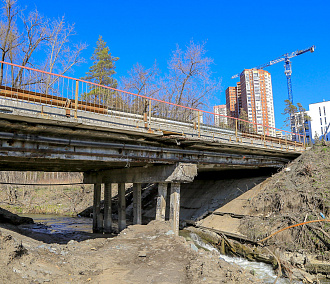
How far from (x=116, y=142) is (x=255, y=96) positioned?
93676 mm

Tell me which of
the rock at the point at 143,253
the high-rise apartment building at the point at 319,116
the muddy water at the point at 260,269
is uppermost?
the high-rise apartment building at the point at 319,116

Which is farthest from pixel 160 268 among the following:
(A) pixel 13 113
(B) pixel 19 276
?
(A) pixel 13 113

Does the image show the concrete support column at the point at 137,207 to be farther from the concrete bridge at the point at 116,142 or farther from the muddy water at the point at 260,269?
the muddy water at the point at 260,269

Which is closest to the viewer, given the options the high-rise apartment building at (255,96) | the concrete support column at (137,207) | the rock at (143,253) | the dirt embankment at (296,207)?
the rock at (143,253)

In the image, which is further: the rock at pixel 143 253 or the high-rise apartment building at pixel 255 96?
the high-rise apartment building at pixel 255 96

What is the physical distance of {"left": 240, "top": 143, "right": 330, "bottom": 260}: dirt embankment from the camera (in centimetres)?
1156

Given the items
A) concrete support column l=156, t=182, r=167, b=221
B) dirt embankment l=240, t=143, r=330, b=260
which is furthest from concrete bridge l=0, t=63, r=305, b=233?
dirt embankment l=240, t=143, r=330, b=260

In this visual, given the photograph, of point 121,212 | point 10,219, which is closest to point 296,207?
point 121,212

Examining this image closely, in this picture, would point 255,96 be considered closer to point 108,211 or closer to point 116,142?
point 108,211

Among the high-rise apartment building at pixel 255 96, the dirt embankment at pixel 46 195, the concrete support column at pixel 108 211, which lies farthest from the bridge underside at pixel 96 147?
the high-rise apartment building at pixel 255 96

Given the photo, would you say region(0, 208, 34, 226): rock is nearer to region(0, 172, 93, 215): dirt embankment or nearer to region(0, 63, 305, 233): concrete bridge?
region(0, 63, 305, 233): concrete bridge

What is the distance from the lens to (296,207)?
14281 mm

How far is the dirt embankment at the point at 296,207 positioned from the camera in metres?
11.6

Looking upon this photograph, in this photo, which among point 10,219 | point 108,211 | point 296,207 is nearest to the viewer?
point 296,207
